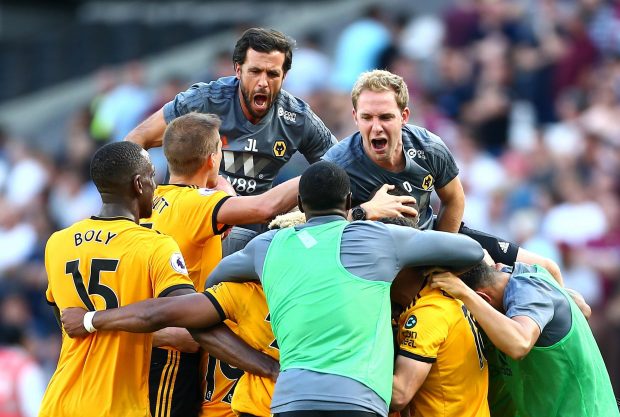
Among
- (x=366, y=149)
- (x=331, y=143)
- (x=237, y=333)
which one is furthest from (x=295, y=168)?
(x=237, y=333)

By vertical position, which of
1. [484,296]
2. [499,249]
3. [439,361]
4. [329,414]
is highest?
[499,249]

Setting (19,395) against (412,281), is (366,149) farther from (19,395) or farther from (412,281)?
(19,395)

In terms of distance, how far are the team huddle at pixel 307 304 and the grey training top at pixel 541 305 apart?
10 mm

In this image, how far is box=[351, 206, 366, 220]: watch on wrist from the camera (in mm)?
7465

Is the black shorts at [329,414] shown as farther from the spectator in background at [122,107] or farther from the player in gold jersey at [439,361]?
the spectator in background at [122,107]

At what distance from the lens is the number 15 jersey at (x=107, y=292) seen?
278 inches

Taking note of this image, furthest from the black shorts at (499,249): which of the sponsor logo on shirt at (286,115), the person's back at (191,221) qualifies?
the person's back at (191,221)

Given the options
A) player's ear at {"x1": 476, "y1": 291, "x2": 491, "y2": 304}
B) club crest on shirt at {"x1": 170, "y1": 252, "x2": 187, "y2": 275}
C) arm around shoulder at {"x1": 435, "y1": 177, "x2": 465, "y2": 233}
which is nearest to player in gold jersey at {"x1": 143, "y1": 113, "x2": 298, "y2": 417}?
club crest on shirt at {"x1": 170, "y1": 252, "x2": 187, "y2": 275}

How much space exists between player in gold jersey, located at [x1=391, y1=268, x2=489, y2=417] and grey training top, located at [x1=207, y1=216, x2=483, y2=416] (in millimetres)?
268

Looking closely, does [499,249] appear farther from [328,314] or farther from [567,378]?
[328,314]

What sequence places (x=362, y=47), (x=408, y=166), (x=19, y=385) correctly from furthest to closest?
(x=362, y=47) → (x=19, y=385) → (x=408, y=166)

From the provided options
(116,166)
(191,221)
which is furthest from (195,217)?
(116,166)

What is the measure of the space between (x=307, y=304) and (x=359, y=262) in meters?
0.32

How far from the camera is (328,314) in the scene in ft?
21.9
